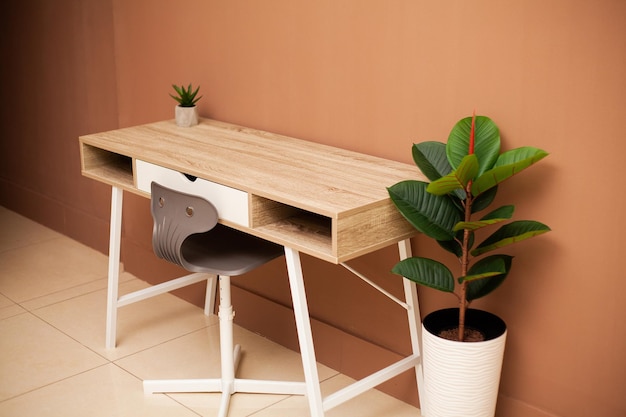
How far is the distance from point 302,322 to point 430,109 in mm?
767

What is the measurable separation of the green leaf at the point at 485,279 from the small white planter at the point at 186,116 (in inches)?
52.2

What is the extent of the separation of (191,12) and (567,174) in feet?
5.66

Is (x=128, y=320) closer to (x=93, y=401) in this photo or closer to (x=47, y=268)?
(x=93, y=401)

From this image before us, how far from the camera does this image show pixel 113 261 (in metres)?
3.13

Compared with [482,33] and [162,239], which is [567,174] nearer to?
[482,33]

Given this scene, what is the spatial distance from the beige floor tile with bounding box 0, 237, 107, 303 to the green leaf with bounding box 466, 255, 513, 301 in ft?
7.12

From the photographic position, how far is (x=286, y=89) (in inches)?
117

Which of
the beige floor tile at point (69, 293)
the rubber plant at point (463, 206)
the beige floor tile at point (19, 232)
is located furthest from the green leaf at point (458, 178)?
the beige floor tile at point (19, 232)

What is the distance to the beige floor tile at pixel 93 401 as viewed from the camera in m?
2.78

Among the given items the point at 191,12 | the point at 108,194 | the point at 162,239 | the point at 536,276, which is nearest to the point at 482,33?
the point at 536,276

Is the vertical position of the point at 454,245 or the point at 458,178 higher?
the point at 458,178

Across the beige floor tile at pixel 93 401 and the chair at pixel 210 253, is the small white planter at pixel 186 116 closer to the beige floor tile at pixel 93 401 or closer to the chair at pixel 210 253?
the chair at pixel 210 253

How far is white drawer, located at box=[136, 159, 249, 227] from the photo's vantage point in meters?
2.43

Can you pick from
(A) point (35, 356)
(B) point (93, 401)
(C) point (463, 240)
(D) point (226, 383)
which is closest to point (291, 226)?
(C) point (463, 240)
